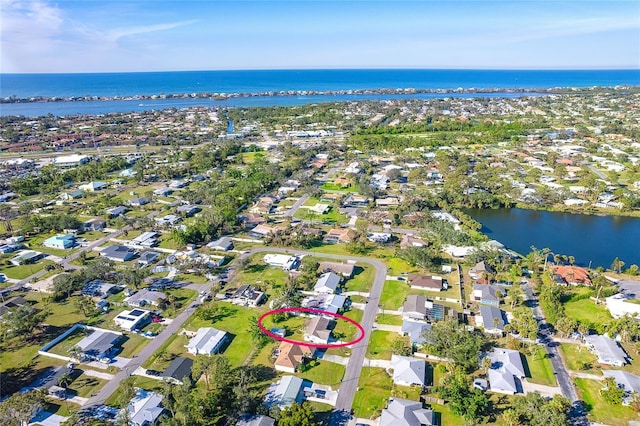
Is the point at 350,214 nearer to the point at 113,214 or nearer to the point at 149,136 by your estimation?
the point at 113,214

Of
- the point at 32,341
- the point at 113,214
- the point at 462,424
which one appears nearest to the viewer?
the point at 462,424

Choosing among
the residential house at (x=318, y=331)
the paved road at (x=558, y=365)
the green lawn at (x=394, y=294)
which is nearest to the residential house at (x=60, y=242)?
the residential house at (x=318, y=331)

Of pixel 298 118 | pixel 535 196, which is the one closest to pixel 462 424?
pixel 535 196

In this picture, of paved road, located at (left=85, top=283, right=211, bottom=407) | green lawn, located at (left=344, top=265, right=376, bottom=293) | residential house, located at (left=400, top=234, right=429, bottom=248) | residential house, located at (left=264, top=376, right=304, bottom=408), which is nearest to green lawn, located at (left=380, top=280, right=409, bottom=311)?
green lawn, located at (left=344, top=265, right=376, bottom=293)

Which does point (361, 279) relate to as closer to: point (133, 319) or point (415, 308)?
point (415, 308)

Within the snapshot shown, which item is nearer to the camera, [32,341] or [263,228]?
[32,341]

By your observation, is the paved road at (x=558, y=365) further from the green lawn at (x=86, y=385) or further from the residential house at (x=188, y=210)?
the residential house at (x=188, y=210)

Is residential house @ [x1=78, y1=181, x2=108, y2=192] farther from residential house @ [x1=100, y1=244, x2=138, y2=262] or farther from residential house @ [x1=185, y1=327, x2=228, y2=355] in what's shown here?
residential house @ [x1=185, y1=327, x2=228, y2=355]

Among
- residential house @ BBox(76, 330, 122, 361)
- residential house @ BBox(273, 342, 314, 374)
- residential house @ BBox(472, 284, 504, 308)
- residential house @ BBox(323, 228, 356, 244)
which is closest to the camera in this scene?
residential house @ BBox(273, 342, 314, 374)
